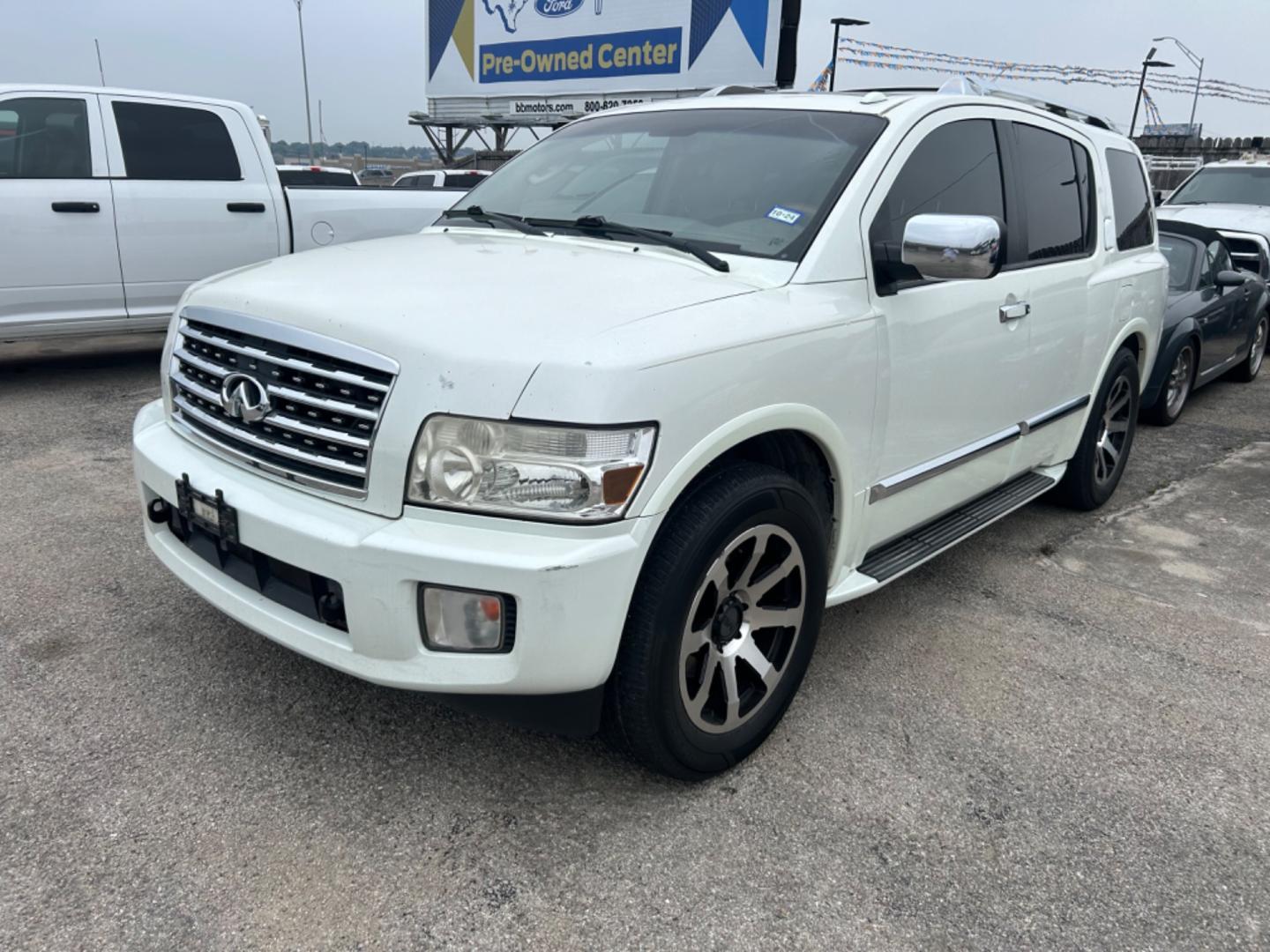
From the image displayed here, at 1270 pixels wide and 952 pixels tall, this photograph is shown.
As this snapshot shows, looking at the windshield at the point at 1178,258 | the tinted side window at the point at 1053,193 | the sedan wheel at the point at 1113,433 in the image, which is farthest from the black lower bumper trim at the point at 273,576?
the windshield at the point at 1178,258

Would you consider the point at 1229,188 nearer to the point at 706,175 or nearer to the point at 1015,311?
the point at 1015,311

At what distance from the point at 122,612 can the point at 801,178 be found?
268 cm

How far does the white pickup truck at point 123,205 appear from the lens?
240 inches

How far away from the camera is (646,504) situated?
216 cm

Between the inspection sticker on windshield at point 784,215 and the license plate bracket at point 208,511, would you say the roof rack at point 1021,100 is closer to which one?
the inspection sticker on windshield at point 784,215

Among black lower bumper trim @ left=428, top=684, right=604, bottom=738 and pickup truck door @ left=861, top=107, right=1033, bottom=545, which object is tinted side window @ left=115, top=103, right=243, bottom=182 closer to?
pickup truck door @ left=861, top=107, right=1033, bottom=545

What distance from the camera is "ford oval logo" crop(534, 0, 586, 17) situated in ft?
57.9

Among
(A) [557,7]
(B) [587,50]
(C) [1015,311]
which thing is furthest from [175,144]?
(A) [557,7]

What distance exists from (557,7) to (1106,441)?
52.2ft

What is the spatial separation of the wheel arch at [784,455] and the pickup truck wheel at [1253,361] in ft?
24.4

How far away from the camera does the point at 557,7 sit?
58.7ft

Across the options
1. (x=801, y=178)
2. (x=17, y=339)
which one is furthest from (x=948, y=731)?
(x=17, y=339)

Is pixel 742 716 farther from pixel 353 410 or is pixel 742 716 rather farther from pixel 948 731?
pixel 353 410

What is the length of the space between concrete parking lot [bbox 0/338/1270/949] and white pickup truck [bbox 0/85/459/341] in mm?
3185
